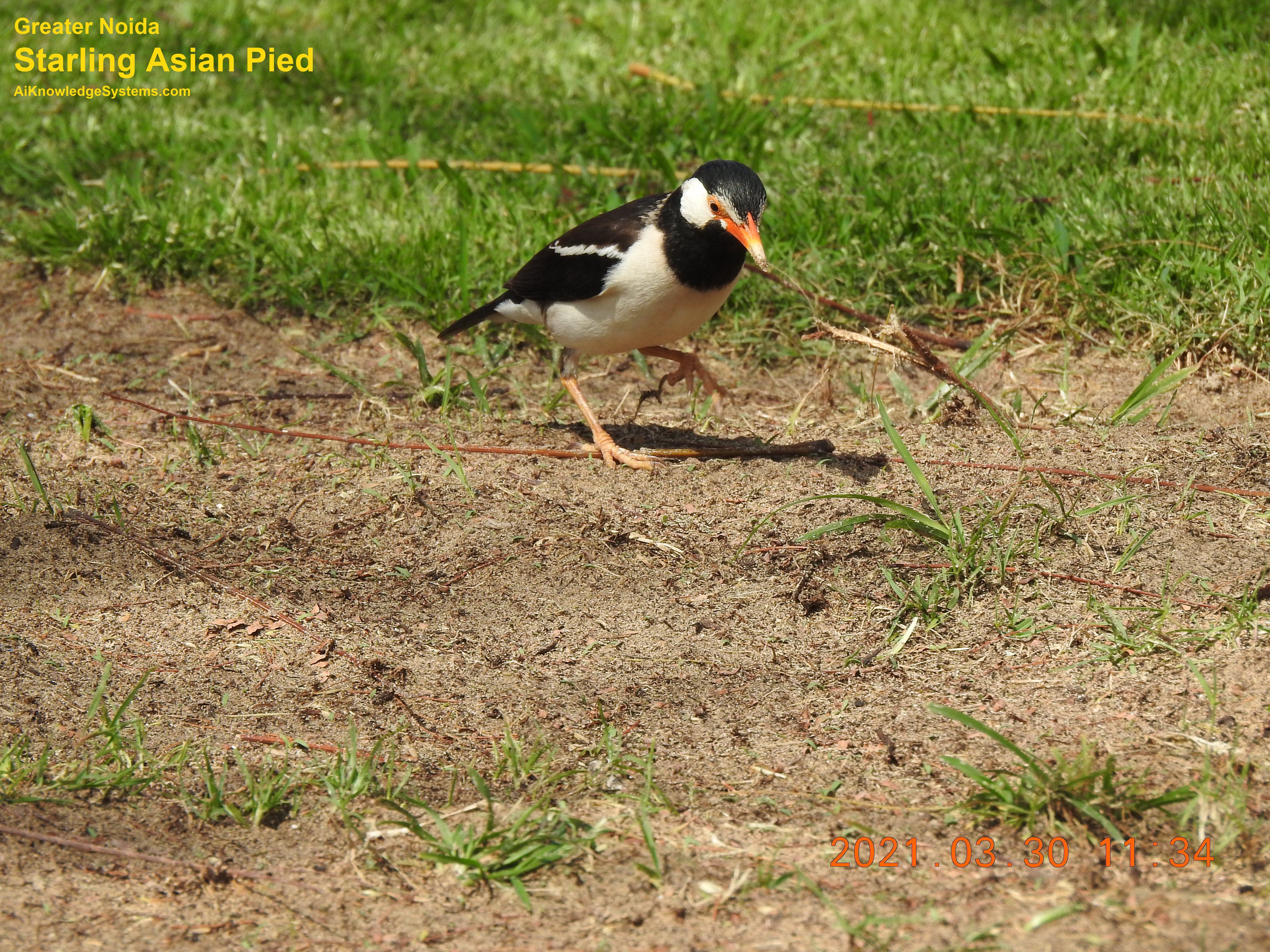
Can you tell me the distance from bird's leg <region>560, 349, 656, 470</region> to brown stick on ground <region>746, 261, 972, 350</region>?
2.76 ft

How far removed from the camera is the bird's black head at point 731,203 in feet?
13.2

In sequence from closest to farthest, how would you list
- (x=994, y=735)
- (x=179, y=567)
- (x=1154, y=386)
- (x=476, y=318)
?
(x=994, y=735)
(x=179, y=567)
(x=1154, y=386)
(x=476, y=318)

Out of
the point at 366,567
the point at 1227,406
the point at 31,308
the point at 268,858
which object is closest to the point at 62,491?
the point at 366,567

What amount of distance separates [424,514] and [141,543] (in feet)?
2.96

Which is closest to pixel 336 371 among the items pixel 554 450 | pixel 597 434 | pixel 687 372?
pixel 554 450

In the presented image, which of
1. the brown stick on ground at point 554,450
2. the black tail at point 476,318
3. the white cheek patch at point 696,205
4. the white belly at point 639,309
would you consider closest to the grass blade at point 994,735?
the brown stick on ground at point 554,450

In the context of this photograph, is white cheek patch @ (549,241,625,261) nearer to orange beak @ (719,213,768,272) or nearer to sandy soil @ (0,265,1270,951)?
orange beak @ (719,213,768,272)

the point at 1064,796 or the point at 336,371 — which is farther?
the point at 336,371

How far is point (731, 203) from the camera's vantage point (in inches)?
160

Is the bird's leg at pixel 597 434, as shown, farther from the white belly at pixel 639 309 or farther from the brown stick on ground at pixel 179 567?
the brown stick on ground at pixel 179 567

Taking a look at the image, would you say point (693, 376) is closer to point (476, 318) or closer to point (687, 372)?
point (687, 372)

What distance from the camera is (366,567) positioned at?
3.87m

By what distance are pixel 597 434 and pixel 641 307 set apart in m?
0.53

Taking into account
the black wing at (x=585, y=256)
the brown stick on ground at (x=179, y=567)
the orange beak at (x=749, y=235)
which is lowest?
the brown stick on ground at (x=179, y=567)
